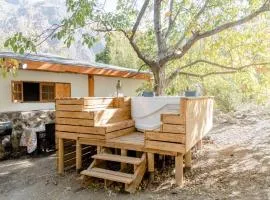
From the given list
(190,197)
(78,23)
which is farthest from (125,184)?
(78,23)

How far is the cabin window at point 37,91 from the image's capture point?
859 centimetres

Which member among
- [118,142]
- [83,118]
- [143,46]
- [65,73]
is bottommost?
[118,142]

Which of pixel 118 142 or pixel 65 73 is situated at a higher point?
pixel 65 73

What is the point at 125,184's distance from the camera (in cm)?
472

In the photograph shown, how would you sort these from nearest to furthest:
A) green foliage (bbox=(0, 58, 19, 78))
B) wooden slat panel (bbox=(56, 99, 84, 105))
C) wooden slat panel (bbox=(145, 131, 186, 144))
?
1. green foliage (bbox=(0, 58, 19, 78))
2. wooden slat panel (bbox=(145, 131, 186, 144))
3. wooden slat panel (bbox=(56, 99, 84, 105))

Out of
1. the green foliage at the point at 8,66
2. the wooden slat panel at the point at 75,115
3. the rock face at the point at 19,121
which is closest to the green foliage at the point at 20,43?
the green foliage at the point at 8,66

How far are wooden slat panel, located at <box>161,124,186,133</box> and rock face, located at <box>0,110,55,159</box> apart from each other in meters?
4.86

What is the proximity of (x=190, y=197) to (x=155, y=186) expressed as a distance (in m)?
0.74

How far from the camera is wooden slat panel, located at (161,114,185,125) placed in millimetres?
4750

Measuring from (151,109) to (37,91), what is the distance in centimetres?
461

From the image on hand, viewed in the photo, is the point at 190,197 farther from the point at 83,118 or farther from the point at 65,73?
the point at 65,73

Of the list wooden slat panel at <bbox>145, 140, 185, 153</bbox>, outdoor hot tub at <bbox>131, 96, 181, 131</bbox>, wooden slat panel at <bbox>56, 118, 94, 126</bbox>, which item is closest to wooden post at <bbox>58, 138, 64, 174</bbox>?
wooden slat panel at <bbox>56, 118, 94, 126</bbox>

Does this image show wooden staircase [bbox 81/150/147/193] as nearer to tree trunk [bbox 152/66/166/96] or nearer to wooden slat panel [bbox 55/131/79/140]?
wooden slat panel [bbox 55/131/79/140]

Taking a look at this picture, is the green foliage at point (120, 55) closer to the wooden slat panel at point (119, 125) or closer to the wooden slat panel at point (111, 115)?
the wooden slat panel at point (111, 115)
